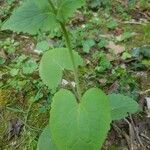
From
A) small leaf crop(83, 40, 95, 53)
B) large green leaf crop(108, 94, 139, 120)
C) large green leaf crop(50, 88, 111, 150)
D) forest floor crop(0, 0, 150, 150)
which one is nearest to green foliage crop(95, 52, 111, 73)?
forest floor crop(0, 0, 150, 150)

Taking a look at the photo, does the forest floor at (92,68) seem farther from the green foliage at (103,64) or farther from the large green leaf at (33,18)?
the large green leaf at (33,18)

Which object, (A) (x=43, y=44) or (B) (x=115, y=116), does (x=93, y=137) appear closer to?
(B) (x=115, y=116)

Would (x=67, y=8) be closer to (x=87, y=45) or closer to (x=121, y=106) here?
(x=121, y=106)

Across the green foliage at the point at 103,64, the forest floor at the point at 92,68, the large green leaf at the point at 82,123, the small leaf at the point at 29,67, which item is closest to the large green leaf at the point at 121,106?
the forest floor at the point at 92,68

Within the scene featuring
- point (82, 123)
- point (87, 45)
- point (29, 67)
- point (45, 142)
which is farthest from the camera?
point (87, 45)

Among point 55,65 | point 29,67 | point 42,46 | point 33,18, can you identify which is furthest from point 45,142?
point 42,46

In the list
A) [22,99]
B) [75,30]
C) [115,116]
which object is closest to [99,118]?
[115,116]

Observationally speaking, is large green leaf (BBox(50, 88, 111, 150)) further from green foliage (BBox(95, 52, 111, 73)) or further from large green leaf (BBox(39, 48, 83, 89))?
green foliage (BBox(95, 52, 111, 73))
